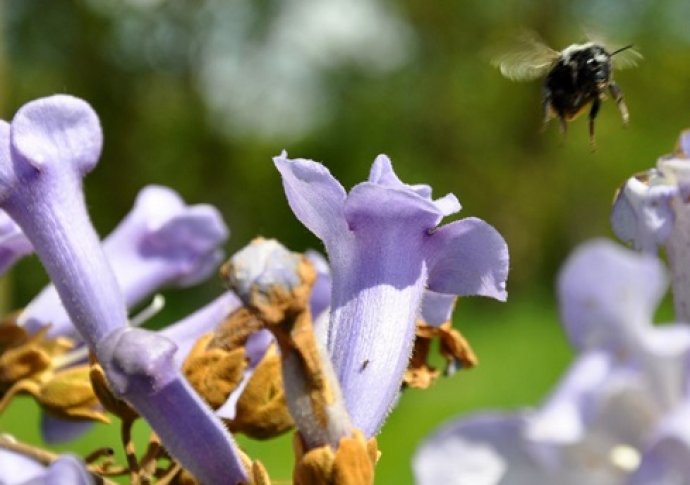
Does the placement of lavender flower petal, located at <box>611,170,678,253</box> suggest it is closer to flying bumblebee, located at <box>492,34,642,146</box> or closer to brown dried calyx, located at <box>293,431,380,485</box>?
brown dried calyx, located at <box>293,431,380,485</box>

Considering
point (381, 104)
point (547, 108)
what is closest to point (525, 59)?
point (547, 108)

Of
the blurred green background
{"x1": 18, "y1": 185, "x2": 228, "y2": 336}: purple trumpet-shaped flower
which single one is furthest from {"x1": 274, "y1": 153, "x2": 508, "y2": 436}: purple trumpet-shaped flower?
the blurred green background

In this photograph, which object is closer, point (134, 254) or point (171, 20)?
point (134, 254)

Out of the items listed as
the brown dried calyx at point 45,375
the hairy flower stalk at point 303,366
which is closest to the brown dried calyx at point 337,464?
the hairy flower stalk at point 303,366

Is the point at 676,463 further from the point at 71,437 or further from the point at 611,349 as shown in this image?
the point at 71,437

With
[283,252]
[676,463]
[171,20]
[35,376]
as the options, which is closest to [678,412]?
[676,463]

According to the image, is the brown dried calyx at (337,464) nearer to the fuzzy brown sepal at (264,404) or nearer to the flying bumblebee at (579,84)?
the fuzzy brown sepal at (264,404)
